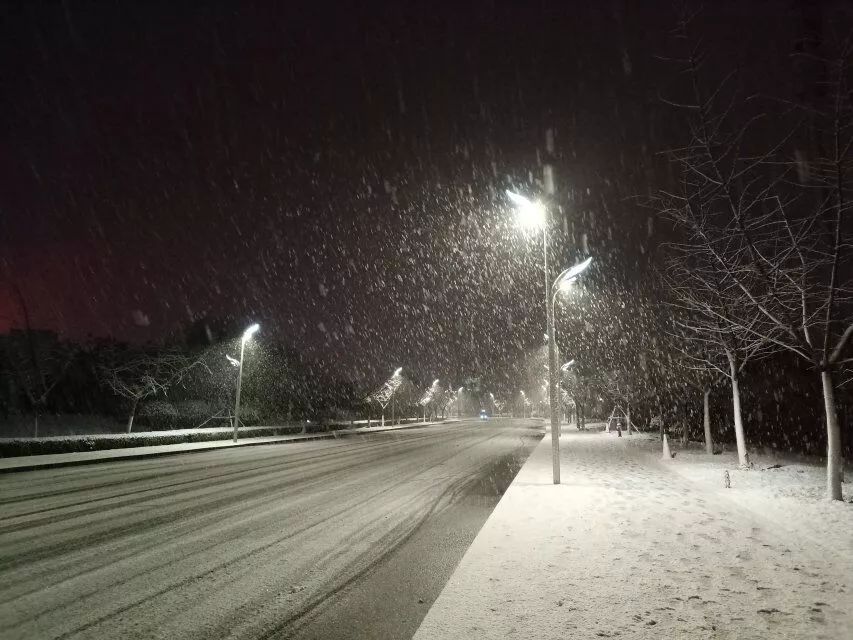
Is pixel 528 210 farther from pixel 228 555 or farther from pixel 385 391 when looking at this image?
pixel 385 391

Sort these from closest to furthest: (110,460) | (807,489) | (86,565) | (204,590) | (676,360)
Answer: (204,590) → (86,565) → (807,489) → (110,460) → (676,360)

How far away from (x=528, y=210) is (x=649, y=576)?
30.6 feet

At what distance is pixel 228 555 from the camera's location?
242 inches

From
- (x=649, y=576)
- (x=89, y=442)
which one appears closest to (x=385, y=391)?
(x=89, y=442)

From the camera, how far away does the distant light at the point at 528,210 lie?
40.8 feet

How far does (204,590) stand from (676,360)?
838 inches

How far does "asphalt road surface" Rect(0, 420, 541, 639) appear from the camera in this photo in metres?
4.27

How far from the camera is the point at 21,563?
5.75 meters

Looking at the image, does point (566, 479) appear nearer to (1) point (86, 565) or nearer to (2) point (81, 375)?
(1) point (86, 565)

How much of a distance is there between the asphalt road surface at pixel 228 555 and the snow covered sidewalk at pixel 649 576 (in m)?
0.61

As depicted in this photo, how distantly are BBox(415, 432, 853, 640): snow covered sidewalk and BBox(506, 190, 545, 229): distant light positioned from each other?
714 centimetres

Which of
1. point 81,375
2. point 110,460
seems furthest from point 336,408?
point 110,460

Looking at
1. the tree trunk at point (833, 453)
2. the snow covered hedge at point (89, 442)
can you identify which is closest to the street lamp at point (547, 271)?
the tree trunk at point (833, 453)

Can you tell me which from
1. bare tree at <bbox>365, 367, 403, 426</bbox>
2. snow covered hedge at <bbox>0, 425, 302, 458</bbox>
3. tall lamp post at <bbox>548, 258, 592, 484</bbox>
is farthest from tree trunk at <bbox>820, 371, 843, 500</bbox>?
bare tree at <bbox>365, 367, 403, 426</bbox>
